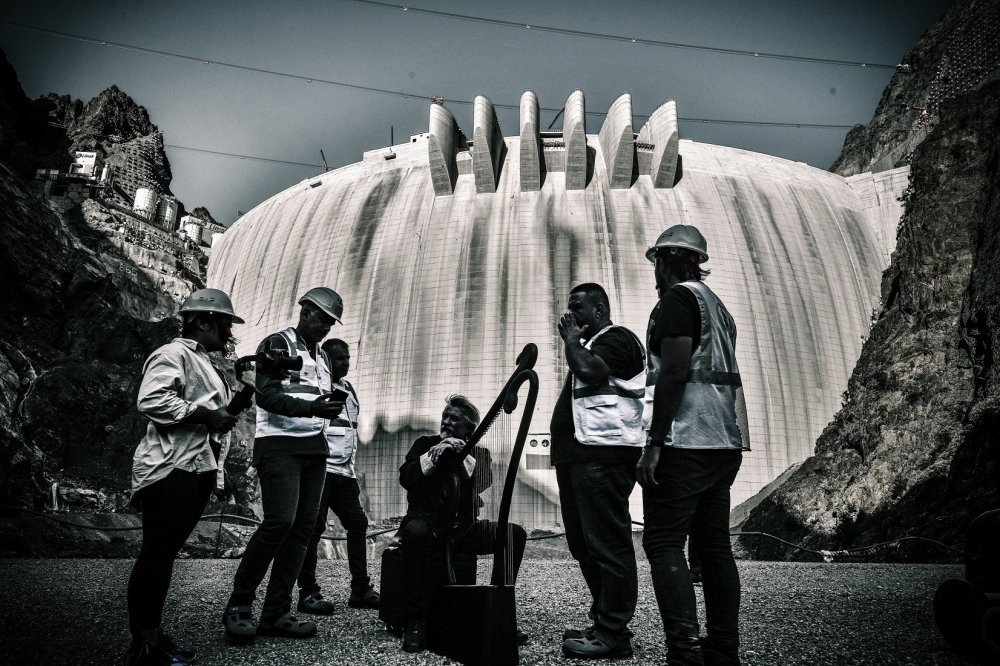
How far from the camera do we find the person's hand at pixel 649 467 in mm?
2656

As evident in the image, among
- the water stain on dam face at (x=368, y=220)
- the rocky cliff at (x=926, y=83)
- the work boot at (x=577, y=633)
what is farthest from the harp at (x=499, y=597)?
the rocky cliff at (x=926, y=83)

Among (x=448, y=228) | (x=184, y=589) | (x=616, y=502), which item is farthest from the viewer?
(x=448, y=228)

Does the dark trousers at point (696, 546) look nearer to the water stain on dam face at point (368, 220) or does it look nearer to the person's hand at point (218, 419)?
the person's hand at point (218, 419)

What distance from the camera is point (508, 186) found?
72.2 ft

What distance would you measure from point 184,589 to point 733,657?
14.4 ft

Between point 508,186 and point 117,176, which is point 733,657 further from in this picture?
point 117,176

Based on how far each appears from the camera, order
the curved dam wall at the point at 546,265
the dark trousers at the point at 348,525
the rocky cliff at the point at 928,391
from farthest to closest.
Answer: the curved dam wall at the point at 546,265 < the rocky cliff at the point at 928,391 < the dark trousers at the point at 348,525

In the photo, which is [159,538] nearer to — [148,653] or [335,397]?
[148,653]

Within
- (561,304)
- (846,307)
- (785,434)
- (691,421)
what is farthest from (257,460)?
(846,307)

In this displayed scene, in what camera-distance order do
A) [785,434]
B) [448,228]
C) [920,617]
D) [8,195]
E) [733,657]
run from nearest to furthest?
[733,657], [920,617], [8,195], [785,434], [448,228]

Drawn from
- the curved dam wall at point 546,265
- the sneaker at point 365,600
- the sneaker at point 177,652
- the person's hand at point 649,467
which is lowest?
the sneaker at point 365,600

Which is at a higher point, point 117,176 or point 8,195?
point 117,176

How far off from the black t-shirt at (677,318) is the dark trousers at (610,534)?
0.74 metres

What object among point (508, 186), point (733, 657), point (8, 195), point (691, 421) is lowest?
point (733, 657)
